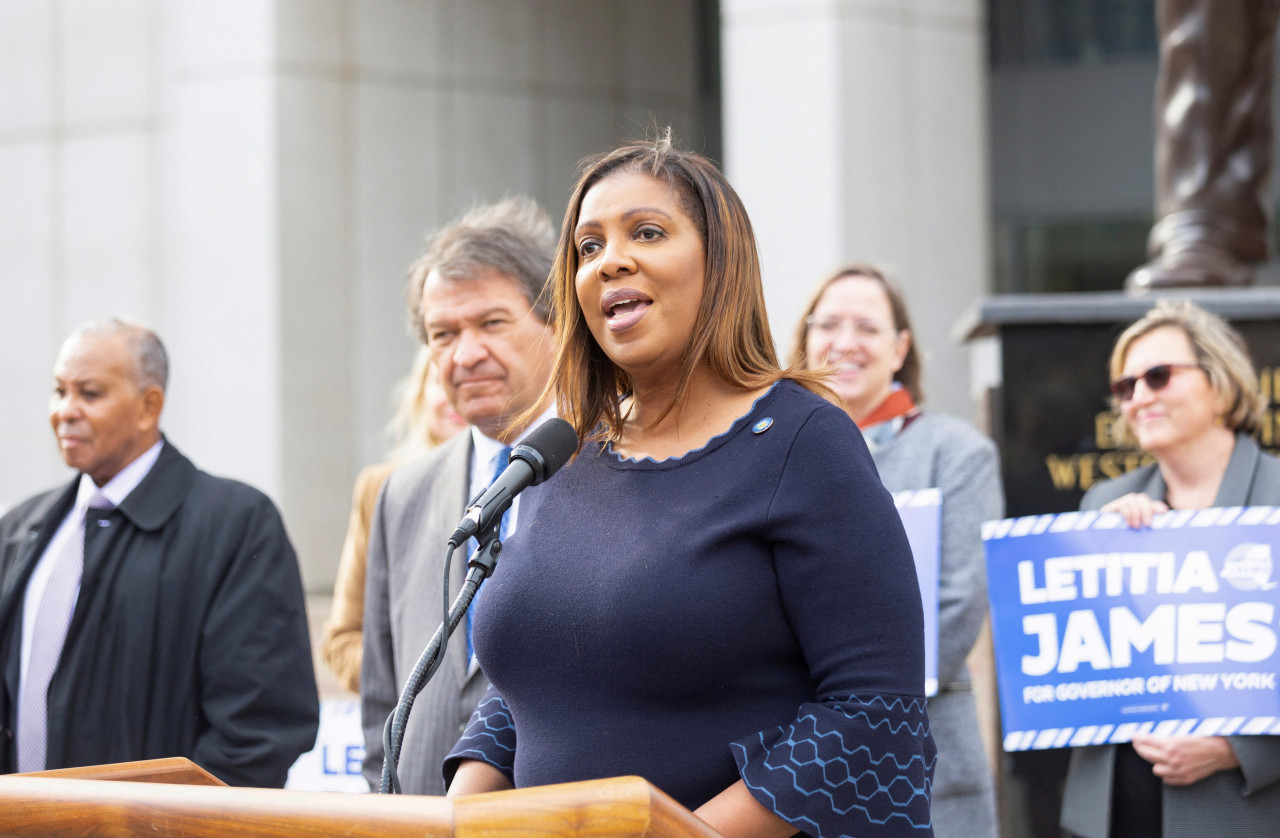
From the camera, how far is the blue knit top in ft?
6.55

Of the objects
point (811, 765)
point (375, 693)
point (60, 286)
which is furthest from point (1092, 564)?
point (60, 286)

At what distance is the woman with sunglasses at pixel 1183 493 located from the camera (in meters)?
3.80

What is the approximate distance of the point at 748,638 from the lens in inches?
80.2

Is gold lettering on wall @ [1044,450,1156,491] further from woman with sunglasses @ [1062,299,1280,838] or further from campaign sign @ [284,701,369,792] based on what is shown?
campaign sign @ [284,701,369,792]

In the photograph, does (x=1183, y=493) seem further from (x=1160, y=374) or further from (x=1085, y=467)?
(x=1085, y=467)

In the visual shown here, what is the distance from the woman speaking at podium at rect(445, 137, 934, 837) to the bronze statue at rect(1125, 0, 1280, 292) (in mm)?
4667

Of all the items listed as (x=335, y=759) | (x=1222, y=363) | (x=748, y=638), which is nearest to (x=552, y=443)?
(x=748, y=638)

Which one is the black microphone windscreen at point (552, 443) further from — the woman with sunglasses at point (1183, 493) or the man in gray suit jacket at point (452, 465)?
the woman with sunglasses at point (1183, 493)

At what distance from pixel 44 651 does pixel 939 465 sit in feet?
8.76

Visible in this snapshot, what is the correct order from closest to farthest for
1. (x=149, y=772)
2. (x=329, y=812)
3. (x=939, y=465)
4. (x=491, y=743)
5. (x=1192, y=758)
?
(x=329, y=812) → (x=149, y=772) → (x=491, y=743) → (x=1192, y=758) → (x=939, y=465)

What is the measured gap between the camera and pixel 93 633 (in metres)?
3.96

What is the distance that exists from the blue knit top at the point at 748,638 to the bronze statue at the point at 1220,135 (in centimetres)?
478

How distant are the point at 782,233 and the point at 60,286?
26.1 ft

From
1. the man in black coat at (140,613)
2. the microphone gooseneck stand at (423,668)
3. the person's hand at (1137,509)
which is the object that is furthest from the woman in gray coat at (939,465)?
the microphone gooseneck stand at (423,668)
